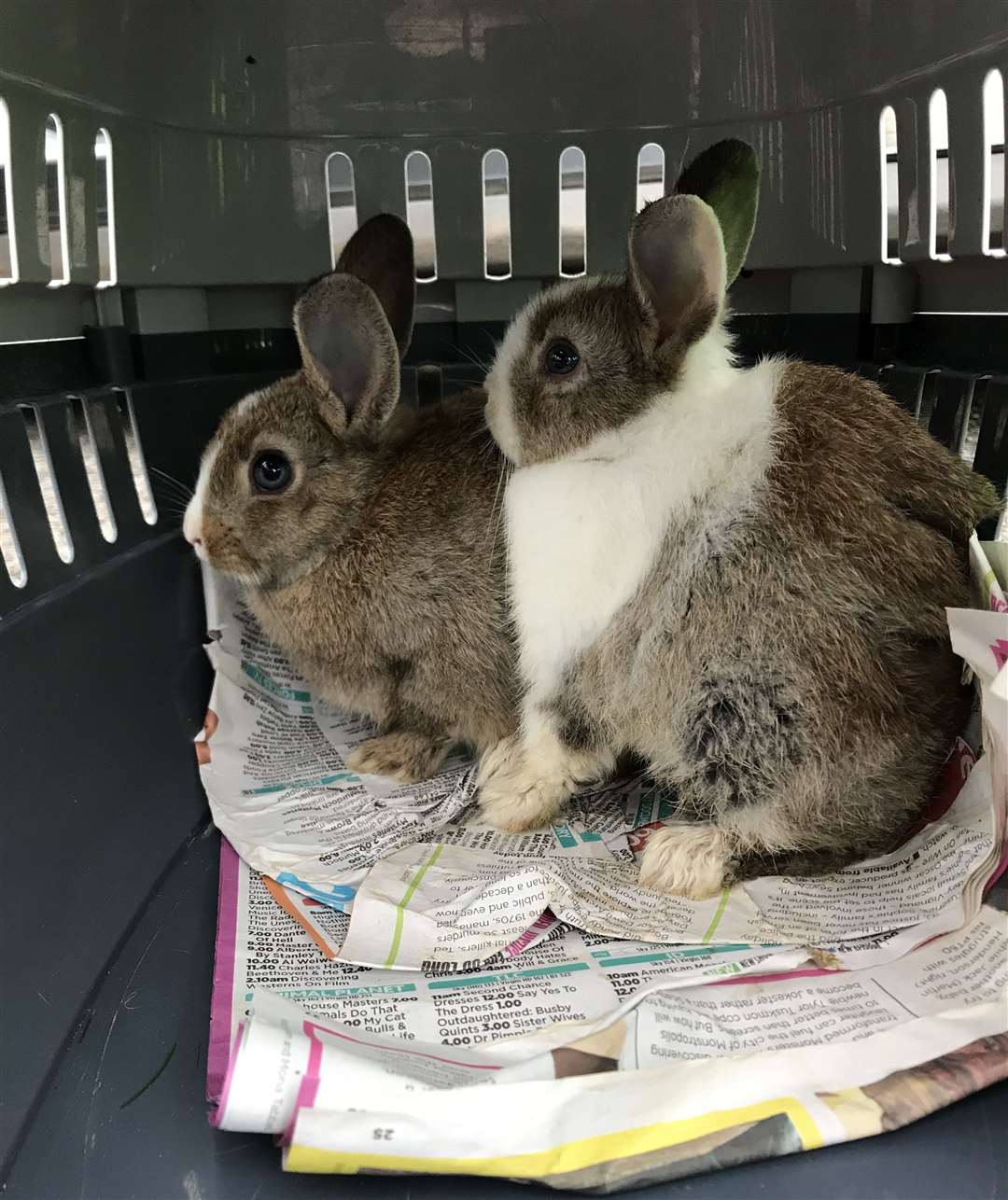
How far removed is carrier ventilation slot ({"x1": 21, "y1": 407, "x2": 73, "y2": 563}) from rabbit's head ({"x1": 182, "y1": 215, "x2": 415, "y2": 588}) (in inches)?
5.9

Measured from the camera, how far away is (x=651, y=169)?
163cm

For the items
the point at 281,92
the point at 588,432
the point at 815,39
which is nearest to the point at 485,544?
the point at 588,432

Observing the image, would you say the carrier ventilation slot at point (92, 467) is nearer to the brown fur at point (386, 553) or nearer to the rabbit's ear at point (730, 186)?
the brown fur at point (386, 553)

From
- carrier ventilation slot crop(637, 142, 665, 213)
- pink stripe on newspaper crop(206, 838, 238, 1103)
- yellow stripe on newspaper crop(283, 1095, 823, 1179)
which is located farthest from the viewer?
carrier ventilation slot crop(637, 142, 665, 213)

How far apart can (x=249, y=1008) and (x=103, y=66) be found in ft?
3.99

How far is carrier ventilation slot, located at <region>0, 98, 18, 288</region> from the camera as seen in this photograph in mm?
1226

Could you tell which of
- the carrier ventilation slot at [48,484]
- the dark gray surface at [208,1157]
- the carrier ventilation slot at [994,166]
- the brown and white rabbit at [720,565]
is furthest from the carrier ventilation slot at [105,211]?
the carrier ventilation slot at [994,166]

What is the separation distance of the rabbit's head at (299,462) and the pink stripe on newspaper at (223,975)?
36cm

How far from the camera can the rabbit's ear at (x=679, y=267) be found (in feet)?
3.15

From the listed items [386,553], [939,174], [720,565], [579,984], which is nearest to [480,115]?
[939,174]

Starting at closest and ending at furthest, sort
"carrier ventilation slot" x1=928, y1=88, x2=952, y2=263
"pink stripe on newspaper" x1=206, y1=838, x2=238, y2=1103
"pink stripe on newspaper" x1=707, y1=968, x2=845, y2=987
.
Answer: "pink stripe on newspaper" x1=206, y1=838, x2=238, y2=1103 → "pink stripe on newspaper" x1=707, y1=968, x2=845, y2=987 → "carrier ventilation slot" x1=928, y1=88, x2=952, y2=263

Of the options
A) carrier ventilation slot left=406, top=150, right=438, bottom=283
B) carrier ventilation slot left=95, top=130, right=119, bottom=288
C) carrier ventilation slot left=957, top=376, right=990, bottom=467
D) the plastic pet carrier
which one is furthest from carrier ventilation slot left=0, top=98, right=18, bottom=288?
carrier ventilation slot left=957, top=376, right=990, bottom=467

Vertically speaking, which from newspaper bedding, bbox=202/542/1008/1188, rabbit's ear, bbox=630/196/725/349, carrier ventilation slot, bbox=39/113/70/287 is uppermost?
carrier ventilation slot, bbox=39/113/70/287

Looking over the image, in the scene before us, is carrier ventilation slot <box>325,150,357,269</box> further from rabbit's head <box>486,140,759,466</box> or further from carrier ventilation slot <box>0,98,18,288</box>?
rabbit's head <box>486,140,759,466</box>
